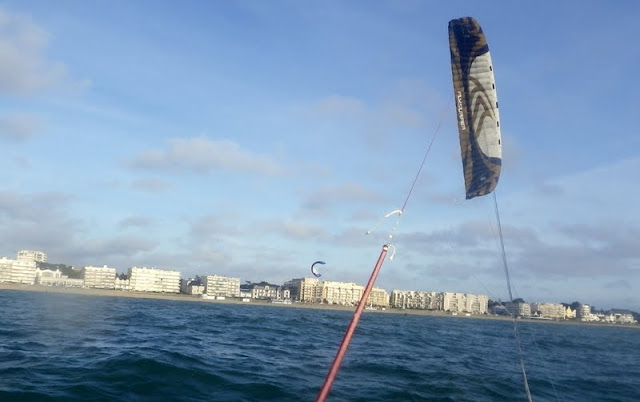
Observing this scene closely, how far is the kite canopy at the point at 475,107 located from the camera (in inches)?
507

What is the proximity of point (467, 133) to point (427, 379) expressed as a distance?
9501mm

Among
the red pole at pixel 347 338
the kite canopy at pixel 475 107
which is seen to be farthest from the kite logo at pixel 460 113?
the red pole at pixel 347 338

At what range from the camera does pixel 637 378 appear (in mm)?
26578

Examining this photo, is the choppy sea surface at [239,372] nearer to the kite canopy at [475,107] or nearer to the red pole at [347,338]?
the kite canopy at [475,107]

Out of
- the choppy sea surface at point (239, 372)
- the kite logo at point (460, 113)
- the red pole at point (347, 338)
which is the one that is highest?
the kite logo at point (460, 113)

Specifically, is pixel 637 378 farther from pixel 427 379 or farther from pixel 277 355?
pixel 277 355

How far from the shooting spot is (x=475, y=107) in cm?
1315

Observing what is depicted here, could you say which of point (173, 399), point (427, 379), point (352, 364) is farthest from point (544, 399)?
point (173, 399)

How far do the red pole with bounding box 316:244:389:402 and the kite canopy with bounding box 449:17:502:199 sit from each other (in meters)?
5.47

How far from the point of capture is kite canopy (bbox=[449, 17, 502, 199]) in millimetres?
12867

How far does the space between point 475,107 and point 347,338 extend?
8.29 metres

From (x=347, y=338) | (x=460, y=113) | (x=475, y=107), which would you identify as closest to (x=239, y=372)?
(x=460, y=113)

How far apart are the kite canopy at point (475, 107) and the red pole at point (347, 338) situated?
5467mm

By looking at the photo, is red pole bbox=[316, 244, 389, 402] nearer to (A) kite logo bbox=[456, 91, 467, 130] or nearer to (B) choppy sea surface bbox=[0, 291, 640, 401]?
(A) kite logo bbox=[456, 91, 467, 130]
